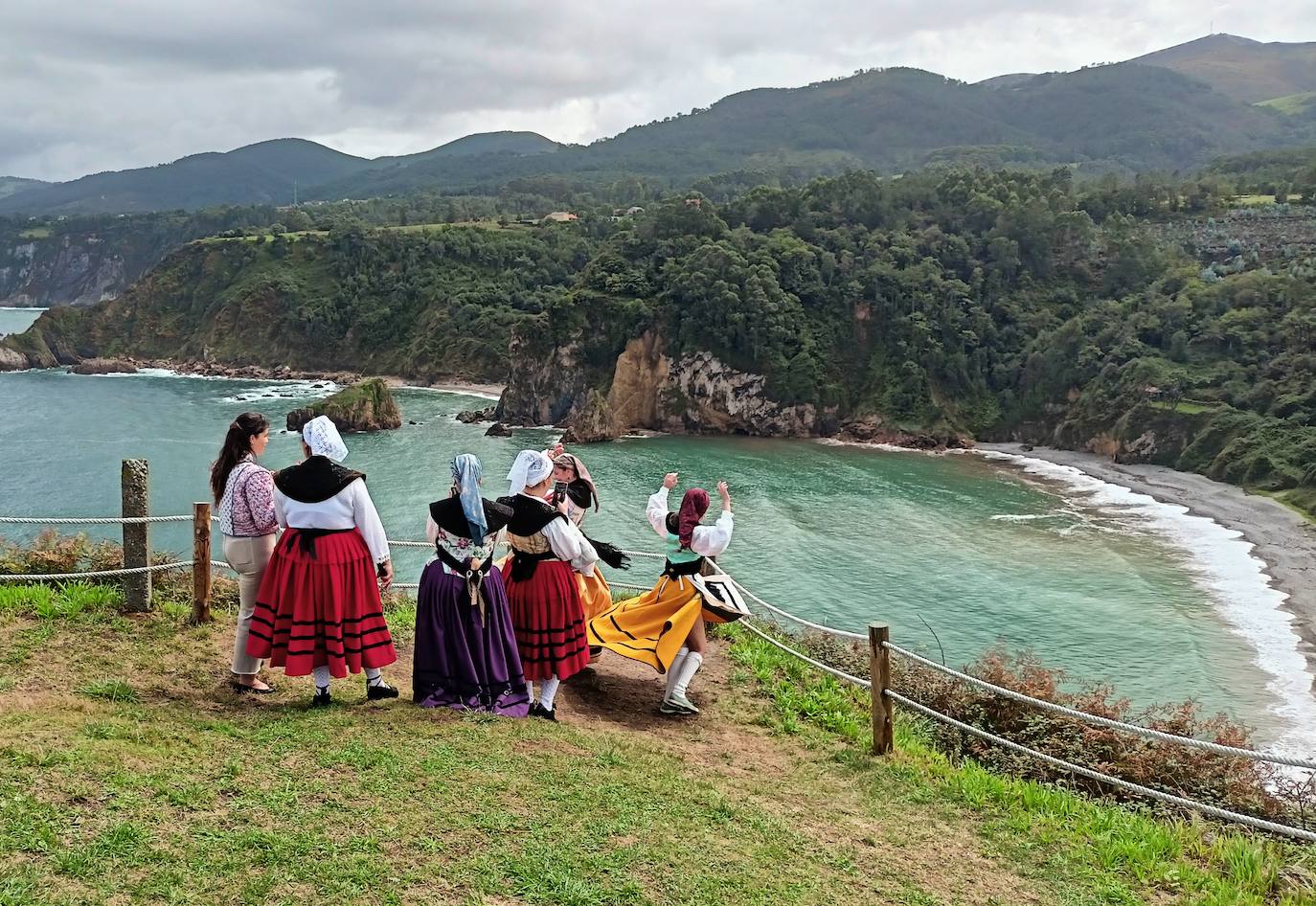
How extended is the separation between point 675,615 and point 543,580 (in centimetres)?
130

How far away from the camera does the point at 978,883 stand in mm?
5098

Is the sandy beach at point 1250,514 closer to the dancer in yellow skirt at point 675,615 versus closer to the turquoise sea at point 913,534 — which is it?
the turquoise sea at point 913,534

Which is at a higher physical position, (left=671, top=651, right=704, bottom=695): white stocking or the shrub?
(left=671, top=651, right=704, bottom=695): white stocking

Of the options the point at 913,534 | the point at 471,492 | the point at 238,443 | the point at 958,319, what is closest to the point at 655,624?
the point at 471,492

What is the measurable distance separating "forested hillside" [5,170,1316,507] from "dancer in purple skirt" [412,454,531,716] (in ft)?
129

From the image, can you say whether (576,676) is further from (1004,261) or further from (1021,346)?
(1004,261)

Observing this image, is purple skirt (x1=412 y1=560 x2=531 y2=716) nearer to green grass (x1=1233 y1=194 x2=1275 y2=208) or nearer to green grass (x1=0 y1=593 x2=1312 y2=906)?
green grass (x1=0 y1=593 x2=1312 y2=906)

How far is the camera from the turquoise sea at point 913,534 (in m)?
23.0

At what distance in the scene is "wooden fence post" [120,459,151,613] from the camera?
8.16 metres

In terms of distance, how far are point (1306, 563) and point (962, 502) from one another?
482 inches

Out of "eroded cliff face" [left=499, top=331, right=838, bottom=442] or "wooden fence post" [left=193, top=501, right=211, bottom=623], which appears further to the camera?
"eroded cliff face" [left=499, top=331, right=838, bottom=442]

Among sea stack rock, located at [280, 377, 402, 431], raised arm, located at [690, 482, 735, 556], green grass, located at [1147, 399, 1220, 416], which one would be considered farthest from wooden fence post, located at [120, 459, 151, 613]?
sea stack rock, located at [280, 377, 402, 431]

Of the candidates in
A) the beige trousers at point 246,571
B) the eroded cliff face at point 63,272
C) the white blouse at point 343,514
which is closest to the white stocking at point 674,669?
the white blouse at point 343,514

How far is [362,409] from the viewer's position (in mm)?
55562
